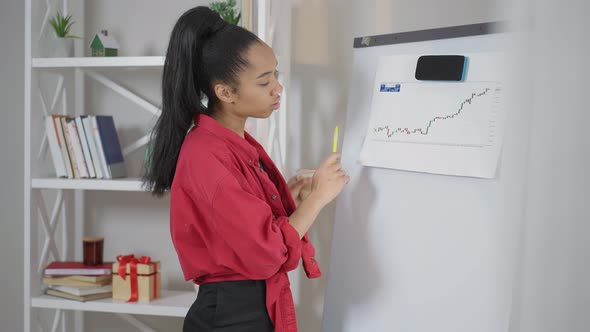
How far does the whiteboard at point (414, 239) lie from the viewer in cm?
128

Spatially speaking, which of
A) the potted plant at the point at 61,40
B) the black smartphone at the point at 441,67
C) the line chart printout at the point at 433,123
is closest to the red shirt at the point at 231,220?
the line chart printout at the point at 433,123

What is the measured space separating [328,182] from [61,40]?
1123mm

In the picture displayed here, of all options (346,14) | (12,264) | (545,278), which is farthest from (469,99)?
(12,264)

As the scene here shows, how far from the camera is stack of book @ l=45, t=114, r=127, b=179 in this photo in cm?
201

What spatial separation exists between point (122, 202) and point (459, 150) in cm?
139

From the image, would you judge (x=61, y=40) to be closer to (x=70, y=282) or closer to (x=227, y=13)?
(x=227, y=13)

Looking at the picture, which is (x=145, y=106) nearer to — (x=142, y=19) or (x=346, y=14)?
(x=142, y=19)

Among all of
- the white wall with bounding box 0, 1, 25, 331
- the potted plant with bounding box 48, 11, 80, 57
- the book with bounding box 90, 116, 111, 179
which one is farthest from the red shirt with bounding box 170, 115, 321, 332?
the white wall with bounding box 0, 1, 25, 331

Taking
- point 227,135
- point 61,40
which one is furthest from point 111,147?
point 227,135

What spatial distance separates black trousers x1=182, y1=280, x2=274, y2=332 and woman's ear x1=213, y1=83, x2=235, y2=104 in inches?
14.9

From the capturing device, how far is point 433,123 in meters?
1.37

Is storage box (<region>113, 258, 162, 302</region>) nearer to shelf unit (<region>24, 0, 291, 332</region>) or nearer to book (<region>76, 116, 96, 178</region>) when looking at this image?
shelf unit (<region>24, 0, 291, 332</region>)

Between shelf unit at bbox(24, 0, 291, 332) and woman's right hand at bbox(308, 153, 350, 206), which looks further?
shelf unit at bbox(24, 0, 291, 332)

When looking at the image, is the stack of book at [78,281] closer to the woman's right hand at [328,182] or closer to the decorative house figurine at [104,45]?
the decorative house figurine at [104,45]
